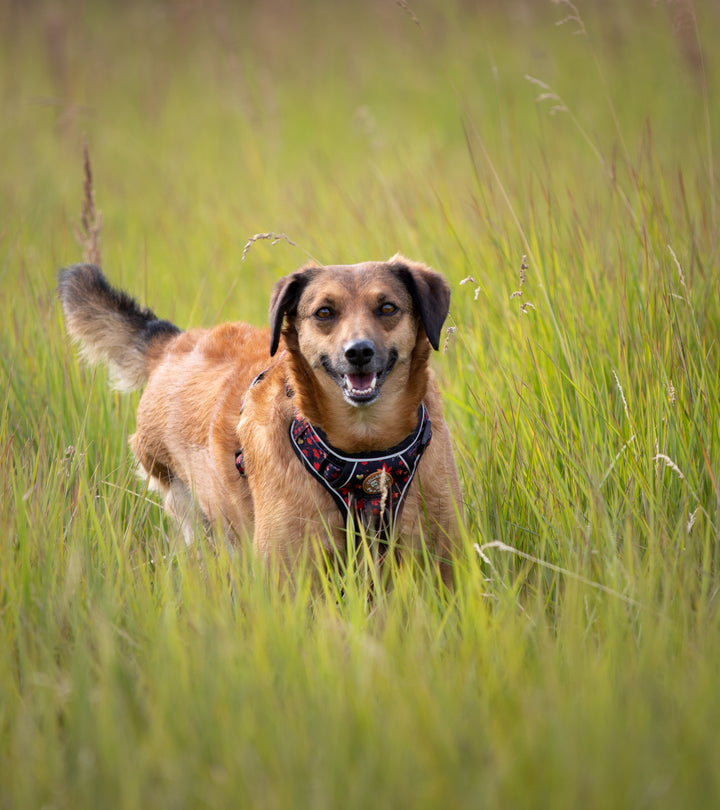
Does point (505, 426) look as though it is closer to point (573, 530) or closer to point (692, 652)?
point (573, 530)

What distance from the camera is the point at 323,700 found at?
1902mm

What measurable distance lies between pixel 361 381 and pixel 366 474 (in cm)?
35

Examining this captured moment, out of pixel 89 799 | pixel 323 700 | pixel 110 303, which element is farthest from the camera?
pixel 110 303

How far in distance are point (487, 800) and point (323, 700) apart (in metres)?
0.52

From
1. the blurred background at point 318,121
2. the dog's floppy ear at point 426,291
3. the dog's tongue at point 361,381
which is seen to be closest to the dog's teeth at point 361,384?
the dog's tongue at point 361,381

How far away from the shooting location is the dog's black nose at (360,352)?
2867 millimetres

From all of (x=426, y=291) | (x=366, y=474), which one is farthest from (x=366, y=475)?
(x=426, y=291)

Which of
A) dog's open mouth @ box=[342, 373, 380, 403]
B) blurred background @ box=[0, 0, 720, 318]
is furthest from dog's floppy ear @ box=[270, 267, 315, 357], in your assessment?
blurred background @ box=[0, 0, 720, 318]

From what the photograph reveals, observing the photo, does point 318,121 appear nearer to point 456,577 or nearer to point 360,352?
point 360,352

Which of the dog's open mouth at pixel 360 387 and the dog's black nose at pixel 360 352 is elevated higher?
the dog's black nose at pixel 360 352

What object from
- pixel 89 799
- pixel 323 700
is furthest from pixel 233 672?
pixel 89 799

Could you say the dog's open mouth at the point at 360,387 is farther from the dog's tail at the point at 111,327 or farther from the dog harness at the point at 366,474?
the dog's tail at the point at 111,327

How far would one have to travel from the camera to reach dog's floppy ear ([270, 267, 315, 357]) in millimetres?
3132

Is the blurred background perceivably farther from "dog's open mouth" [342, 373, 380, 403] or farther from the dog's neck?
"dog's open mouth" [342, 373, 380, 403]
